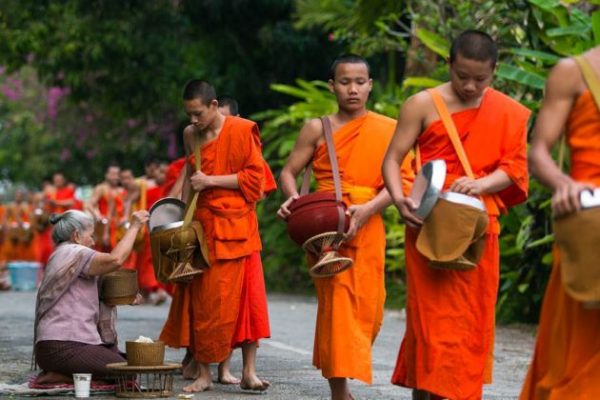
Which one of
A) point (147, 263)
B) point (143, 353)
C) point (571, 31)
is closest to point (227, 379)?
point (143, 353)

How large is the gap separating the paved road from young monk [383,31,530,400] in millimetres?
2207

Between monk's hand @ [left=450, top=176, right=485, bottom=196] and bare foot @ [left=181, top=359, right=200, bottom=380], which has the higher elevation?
monk's hand @ [left=450, top=176, right=485, bottom=196]

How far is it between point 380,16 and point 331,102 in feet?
4.19

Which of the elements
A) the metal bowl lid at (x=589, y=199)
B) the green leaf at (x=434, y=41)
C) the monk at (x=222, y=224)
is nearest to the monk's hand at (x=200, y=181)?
the monk at (x=222, y=224)

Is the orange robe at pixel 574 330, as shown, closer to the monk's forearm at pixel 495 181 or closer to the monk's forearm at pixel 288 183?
the monk's forearm at pixel 495 181

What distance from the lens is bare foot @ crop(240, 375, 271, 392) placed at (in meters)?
9.34

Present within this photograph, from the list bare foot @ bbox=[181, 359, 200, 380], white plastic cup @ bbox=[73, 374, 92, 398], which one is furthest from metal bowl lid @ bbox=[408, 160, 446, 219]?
bare foot @ bbox=[181, 359, 200, 380]

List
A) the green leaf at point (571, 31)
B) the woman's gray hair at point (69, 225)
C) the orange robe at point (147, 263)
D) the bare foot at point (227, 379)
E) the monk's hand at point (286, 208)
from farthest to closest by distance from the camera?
1. the orange robe at point (147, 263)
2. the green leaf at point (571, 31)
3. the bare foot at point (227, 379)
4. the woman's gray hair at point (69, 225)
5. the monk's hand at point (286, 208)

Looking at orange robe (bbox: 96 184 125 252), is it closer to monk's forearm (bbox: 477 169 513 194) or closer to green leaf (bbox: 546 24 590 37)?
green leaf (bbox: 546 24 590 37)

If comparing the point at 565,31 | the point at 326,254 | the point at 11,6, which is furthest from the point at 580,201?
the point at 11,6

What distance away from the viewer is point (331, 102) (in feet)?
65.2

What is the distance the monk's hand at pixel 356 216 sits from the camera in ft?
26.9

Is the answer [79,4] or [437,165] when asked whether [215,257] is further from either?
[79,4]

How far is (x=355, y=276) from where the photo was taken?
8312mm
